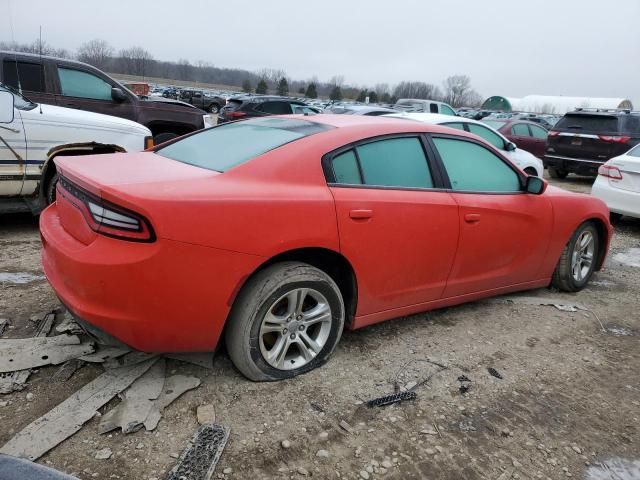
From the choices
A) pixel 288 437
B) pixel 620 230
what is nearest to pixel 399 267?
pixel 288 437

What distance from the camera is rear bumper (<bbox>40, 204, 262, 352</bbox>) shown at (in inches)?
92.4

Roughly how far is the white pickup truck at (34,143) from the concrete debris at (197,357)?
10.6 ft

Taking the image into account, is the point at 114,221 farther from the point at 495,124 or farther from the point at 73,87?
the point at 495,124

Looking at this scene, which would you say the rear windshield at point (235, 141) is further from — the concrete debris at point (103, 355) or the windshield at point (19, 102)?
the windshield at point (19, 102)

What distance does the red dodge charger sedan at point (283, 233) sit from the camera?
2.40m

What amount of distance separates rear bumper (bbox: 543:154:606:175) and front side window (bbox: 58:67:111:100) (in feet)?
32.0

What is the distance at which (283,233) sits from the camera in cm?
269

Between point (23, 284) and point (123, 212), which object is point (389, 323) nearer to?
point (123, 212)

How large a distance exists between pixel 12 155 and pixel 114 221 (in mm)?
3236

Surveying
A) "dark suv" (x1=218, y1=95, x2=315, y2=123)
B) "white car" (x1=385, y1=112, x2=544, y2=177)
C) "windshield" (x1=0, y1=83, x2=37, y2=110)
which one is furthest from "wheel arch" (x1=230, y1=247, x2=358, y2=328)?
"dark suv" (x1=218, y1=95, x2=315, y2=123)

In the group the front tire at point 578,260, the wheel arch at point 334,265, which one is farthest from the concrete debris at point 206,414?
the front tire at point 578,260

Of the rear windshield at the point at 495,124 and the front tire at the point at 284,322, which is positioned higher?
the rear windshield at the point at 495,124

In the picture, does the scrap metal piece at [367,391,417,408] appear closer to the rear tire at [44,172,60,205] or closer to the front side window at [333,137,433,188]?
the front side window at [333,137,433,188]

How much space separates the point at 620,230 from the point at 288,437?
706cm
